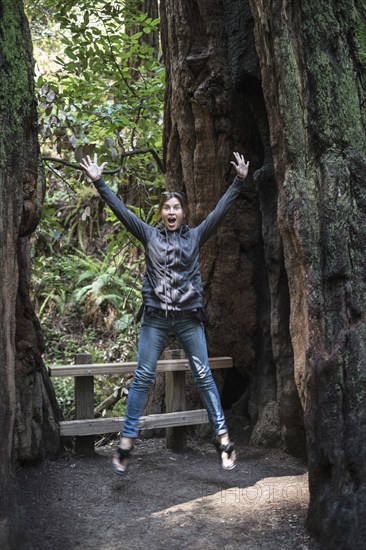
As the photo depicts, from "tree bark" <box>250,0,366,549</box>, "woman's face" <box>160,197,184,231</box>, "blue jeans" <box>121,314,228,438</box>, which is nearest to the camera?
"tree bark" <box>250,0,366,549</box>

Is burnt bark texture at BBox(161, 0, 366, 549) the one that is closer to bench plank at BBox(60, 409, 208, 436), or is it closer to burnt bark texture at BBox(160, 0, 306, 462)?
burnt bark texture at BBox(160, 0, 306, 462)

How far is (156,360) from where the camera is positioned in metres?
5.70

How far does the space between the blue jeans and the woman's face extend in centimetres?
81

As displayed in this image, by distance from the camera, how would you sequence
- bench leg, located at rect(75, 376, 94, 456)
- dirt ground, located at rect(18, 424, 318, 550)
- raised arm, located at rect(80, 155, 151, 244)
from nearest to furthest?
dirt ground, located at rect(18, 424, 318, 550) < raised arm, located at rect(80, 155, 151, 244) < bench leg, located at rect(75, 376, 94, 456)

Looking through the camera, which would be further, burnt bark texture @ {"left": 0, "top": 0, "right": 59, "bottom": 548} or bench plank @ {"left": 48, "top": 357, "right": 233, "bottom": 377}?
bench plank @ {"left": 48, "top": 357, "right": 233, "bottom": 377}

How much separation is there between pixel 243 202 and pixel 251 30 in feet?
6.35

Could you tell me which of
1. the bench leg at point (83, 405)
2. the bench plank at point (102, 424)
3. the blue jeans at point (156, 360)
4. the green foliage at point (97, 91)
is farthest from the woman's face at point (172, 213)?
the green foliage at point (97, 91)

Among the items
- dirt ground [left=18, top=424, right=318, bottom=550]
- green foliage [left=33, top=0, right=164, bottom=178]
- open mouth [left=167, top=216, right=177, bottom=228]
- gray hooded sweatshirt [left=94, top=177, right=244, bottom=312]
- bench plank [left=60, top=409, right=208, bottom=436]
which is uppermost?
green foliage [left=33, top=0, right=164, bottom=178]

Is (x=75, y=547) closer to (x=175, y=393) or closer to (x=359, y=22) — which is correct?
(x=175, y=393)

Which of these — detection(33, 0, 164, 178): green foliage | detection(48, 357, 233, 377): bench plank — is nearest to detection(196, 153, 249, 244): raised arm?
detection(48, 357, 233, 377): bench plank

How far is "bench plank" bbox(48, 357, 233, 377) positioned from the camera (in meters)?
7.31

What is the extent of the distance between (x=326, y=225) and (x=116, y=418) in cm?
337

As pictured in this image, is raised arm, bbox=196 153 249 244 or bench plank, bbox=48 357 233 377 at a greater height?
raised arm, bbox=196 153 249 244

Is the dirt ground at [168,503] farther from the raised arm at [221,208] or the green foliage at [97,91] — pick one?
the green foliage at [97,91]
